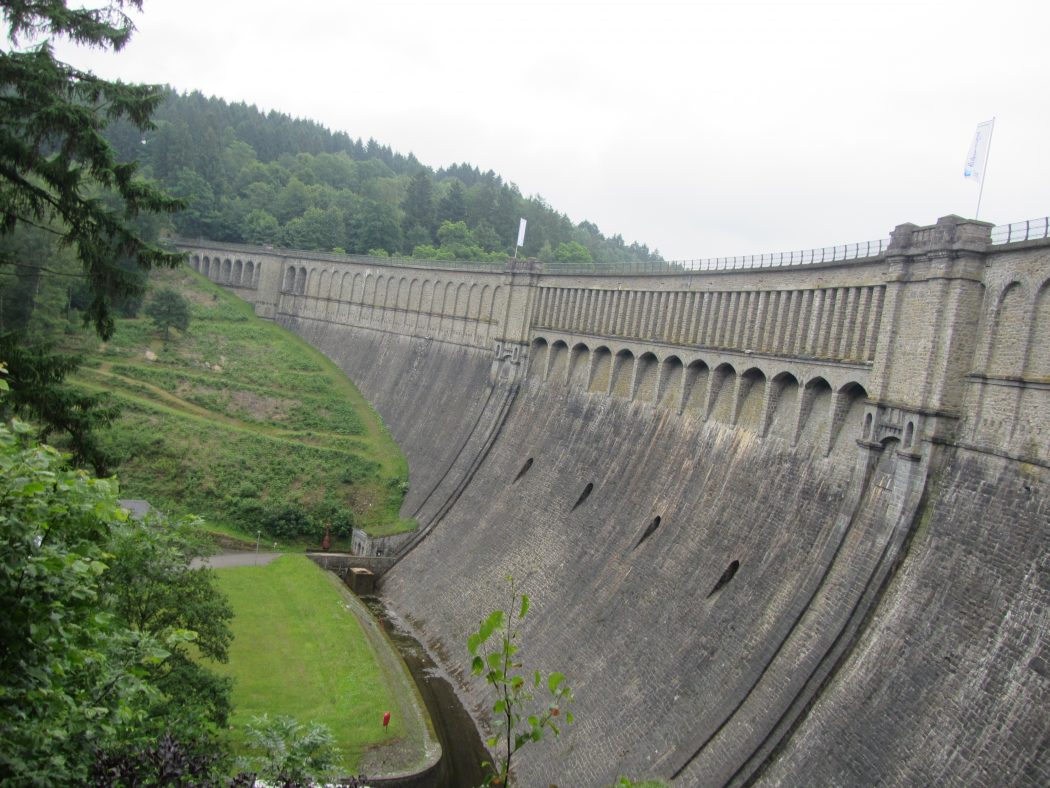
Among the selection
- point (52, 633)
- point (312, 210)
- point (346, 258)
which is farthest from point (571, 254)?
point (52, 633)

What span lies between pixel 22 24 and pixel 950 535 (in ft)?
84.3

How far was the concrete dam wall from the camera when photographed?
2141 centimetres

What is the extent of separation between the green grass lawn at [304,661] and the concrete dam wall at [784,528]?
4.54 metres

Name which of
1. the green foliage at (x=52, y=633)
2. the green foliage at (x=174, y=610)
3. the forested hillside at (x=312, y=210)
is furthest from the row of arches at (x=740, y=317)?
the forested hillside at (x=312, y=210)

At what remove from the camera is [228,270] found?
320ft

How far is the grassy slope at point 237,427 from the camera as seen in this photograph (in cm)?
5397

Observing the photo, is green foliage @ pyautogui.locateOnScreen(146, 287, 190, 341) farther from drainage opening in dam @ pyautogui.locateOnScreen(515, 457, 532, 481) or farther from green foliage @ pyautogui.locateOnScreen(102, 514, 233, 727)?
green foliage @ pyautogui.locateOnScreen(102, 514, 233, 727)

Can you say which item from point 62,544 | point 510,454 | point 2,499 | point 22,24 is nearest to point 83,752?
point 62,544

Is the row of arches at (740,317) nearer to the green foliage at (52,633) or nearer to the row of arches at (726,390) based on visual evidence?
the row of arches at (726,390)

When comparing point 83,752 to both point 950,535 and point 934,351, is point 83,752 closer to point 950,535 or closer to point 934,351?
point 950,535

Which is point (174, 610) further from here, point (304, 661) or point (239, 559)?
point (239, 559)

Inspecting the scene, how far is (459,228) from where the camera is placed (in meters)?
115

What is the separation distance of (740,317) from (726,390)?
3.25m

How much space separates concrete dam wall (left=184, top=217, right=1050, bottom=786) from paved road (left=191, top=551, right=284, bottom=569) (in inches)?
280
